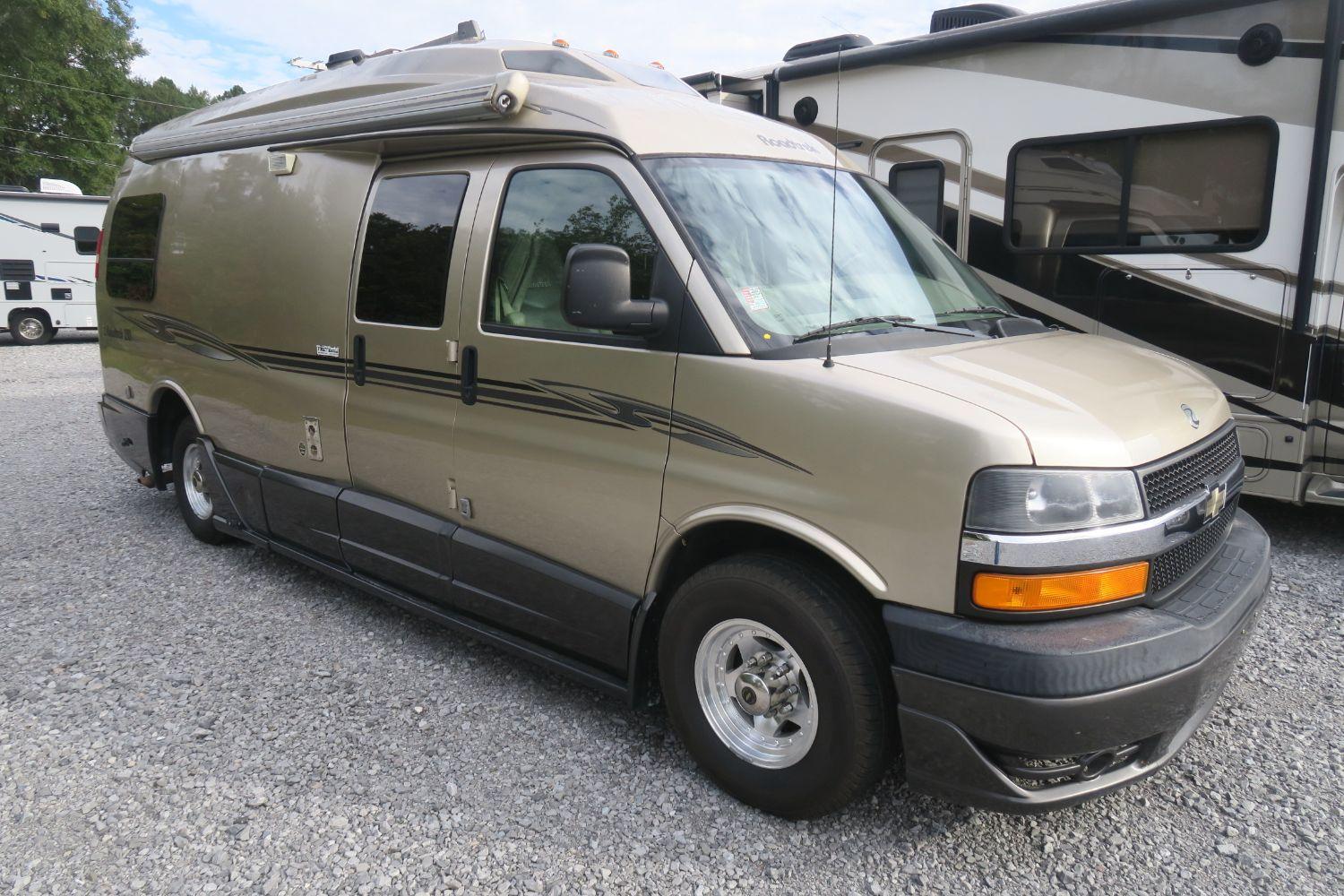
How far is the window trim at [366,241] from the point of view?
3.86 meters

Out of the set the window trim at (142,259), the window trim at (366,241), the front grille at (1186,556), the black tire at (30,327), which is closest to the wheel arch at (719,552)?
the front grille at (1186,556)

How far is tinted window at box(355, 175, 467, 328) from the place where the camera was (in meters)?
3.92

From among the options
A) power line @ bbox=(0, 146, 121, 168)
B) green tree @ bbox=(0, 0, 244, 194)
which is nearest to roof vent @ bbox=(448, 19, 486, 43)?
green tree @ bbox=(0, 0, 244, 194)

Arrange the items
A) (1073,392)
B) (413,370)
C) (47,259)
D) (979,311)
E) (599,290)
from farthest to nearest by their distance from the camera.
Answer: (47,259), (413,370), (979,311), (599,290), (1073,392)

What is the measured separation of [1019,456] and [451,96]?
8.54 ft

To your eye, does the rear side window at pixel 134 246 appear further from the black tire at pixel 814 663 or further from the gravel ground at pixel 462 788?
the black tire at pixel 814 663

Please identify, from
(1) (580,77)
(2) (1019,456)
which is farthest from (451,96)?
(2) (1019,456)

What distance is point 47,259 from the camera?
59.8ft

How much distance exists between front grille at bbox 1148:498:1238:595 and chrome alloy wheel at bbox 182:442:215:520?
528cm

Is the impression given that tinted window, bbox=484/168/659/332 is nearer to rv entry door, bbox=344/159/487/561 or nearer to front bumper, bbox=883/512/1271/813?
rv entry door, bbox=344/159/487/561

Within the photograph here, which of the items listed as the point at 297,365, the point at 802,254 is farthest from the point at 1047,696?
the point at 297,365

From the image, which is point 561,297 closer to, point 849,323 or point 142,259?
point 849,323

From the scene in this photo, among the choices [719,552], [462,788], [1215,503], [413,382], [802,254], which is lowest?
[462,788]

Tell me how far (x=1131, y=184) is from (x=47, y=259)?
64.5 feet
